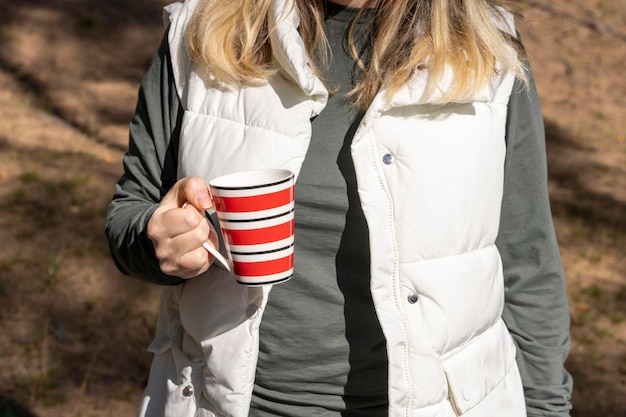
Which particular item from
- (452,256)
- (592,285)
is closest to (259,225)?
(452,256)

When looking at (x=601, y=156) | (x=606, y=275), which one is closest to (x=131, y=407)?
(x=606, y=275)

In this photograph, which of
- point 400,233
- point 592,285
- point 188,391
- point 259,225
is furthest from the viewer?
point 592,285

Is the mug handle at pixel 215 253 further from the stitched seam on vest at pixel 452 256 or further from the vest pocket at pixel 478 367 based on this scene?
the vest pocket at pixel 478 367

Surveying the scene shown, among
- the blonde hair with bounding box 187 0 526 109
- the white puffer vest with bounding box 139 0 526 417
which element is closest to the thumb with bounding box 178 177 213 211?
the white puffer vest with bounding box 139 0 526 417

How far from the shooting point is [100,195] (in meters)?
4.87

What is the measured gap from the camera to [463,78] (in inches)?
62.8

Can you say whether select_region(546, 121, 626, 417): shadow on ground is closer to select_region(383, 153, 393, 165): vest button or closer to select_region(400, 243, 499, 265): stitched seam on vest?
select_region(400, 243, 499, 265): stitched seam on vest

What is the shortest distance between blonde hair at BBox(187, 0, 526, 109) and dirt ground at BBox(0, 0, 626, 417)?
2.27 metres

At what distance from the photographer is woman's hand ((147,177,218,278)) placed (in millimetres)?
1389

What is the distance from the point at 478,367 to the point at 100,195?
3.62m

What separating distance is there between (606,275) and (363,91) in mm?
3656

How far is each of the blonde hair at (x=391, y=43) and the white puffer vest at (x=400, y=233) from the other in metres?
0.04

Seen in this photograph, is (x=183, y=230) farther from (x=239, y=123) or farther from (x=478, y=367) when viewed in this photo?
(x=478, y=367)

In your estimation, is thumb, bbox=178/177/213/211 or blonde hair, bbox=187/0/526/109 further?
blonde hair, bbox=187/0/526/109
